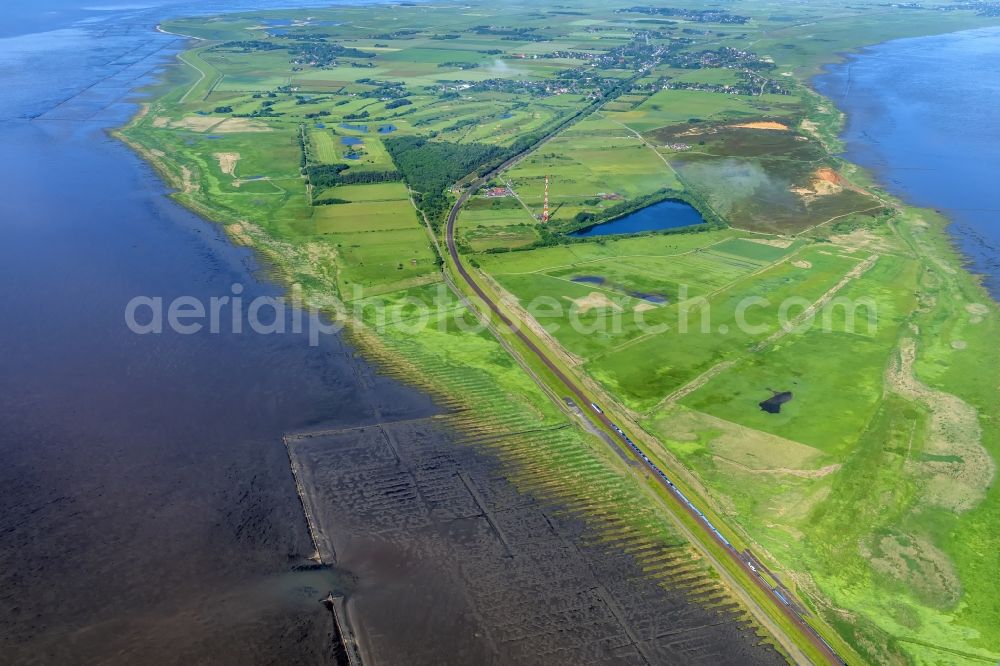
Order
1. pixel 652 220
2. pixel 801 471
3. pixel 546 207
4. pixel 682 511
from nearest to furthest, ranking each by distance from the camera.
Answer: pixel 682 511 < pixel 801 471 < pixel 652 220 < pixel 546 207

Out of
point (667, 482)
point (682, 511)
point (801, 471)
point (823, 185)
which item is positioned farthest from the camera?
point (823, 185)

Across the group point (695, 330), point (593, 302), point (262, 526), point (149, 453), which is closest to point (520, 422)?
point (262, 526)

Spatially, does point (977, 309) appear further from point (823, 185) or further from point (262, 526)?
point (262, 526)

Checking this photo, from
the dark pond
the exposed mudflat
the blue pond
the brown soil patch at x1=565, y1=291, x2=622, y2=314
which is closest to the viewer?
the exposed mudflat

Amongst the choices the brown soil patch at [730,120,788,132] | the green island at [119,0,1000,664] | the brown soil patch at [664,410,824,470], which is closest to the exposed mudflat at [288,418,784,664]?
the green island at [119,0,1000,664]

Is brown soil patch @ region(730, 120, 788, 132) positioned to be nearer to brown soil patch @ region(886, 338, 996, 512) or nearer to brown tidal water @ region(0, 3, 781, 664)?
brown soil patch @ region(886, 338, 996, 512)
